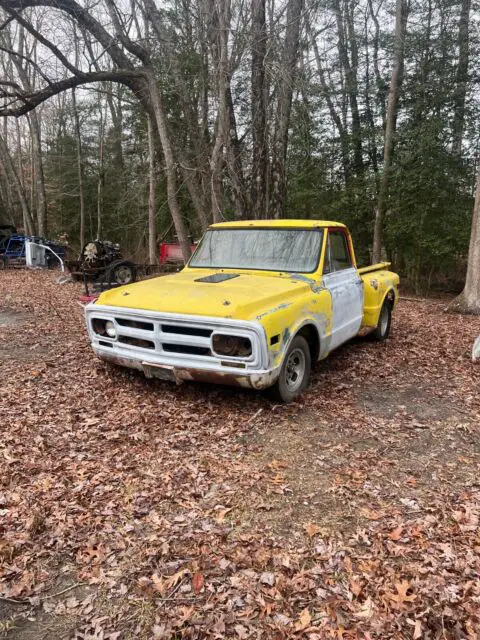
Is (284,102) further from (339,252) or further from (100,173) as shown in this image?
(100,173)

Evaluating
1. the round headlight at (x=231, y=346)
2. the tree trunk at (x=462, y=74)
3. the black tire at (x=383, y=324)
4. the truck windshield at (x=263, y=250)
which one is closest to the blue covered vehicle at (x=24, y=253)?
the truck windshield at (x=263, y=250)

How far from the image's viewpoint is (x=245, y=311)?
411cm

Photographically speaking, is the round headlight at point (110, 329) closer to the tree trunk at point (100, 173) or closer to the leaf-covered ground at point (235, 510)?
the leaf-covered ground at point (235, 510)

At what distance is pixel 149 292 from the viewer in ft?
15.8

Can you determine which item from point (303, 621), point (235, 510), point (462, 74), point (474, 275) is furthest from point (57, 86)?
point (303, 621)

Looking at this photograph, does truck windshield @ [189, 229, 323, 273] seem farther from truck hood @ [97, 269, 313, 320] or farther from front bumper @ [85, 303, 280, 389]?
front bumper @ [85, 303, 280, 389]

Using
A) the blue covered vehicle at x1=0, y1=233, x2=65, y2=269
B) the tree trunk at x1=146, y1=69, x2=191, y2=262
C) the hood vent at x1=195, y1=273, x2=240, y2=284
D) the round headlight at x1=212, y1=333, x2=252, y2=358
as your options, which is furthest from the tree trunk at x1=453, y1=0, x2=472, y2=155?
the blue covered vehicle at x1=0, y1=233, x2=65, y2=269

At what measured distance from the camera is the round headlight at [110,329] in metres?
4.82

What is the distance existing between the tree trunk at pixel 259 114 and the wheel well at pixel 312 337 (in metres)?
7.28

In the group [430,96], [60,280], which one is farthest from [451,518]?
[430,96]

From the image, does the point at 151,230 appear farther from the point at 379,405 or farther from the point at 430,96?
the point at 379,405

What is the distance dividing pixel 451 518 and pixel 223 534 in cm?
150

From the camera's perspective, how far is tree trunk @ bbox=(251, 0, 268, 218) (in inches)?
396

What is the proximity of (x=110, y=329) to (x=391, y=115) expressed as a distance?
12.5 m
